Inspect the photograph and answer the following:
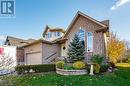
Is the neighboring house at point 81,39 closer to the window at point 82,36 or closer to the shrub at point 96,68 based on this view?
the window at point 82,36

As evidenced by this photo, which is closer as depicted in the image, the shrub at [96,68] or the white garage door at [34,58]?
the shrub at [96,68]

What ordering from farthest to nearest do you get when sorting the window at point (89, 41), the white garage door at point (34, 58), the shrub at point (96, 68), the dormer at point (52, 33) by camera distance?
1. the dormer at point (52, 33)
2. the white garage door at point (34, 58)
3. the window at point (89, 41)
4. the shrub at point (96, 68)

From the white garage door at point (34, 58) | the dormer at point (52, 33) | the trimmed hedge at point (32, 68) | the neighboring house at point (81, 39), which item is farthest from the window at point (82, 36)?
the dormer at point (52, 33)

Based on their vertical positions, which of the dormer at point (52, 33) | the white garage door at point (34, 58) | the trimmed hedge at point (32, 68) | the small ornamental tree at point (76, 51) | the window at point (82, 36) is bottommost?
the trimmed hedge at point (32, 68)

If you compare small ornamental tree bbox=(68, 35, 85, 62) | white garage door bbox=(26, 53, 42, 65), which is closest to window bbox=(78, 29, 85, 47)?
small ornamental tree bbox=(68, 35, 85, 62)

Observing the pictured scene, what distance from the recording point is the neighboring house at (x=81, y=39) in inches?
850

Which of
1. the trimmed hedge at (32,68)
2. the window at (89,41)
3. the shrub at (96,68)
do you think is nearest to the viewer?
the shrub at (96,68)

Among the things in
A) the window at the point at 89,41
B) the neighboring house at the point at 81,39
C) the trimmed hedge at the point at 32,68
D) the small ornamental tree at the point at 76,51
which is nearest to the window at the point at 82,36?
the neighboring house at the point at 81,39

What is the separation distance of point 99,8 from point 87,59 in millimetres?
6195

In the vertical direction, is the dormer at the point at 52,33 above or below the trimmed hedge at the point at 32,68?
above

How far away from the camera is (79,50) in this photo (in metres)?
21.8

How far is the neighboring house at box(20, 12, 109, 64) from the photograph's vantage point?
21578mm

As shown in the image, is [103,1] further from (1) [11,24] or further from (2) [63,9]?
(1) [11,24]

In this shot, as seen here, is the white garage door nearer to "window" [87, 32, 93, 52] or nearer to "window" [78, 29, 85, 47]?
"window" [78, 29, 85, 47]
